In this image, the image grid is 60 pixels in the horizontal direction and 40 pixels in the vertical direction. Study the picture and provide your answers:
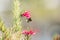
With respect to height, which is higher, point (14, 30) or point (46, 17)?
point (14, 30)

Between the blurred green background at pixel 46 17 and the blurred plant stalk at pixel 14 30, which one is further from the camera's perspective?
the blurred green background at pixel 46 17

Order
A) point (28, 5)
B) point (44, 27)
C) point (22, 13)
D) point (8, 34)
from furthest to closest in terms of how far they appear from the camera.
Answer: point (44, 27), point (28, 5), point (22, 13), point (8, 34)

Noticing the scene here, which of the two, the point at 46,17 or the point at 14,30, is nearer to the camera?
the point at 14,30

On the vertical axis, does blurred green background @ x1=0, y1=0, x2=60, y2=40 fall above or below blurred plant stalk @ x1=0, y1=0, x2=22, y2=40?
below

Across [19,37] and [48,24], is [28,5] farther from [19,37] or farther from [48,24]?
[19,37]

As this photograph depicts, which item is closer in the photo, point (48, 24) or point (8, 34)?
point (8, 34)

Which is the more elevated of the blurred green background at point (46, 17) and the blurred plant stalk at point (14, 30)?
the blurred plant stalk at point (14, 30)

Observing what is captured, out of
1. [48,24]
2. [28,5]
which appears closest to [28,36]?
[28,5]

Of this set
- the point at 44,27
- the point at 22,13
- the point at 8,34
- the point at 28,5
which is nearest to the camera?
the point at 8,34

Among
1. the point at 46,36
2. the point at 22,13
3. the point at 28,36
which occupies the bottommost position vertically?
the point at 46,36

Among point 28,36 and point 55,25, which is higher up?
point 28,36

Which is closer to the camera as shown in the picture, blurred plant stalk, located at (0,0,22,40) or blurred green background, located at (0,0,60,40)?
blurred plant stalk, located at (0,0,22,40)
